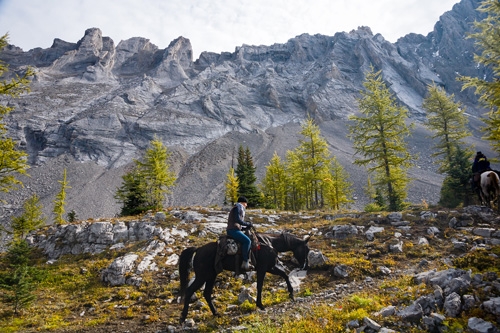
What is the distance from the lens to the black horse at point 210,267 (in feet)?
27.1

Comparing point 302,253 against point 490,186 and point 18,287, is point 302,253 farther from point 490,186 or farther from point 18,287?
point 490,186

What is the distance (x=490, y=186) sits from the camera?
13.7m

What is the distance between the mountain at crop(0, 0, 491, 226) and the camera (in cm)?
8331

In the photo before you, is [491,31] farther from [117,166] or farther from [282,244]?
[117,166]

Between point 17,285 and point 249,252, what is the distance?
926 cm

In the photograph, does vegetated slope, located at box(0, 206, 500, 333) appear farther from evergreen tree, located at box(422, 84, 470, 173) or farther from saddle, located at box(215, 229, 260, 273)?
evergreen tree, located at box(422, 84, 470, 173)

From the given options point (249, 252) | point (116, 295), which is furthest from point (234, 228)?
point (116, 295)

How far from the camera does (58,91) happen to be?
484 ft

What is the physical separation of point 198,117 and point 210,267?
438 feet

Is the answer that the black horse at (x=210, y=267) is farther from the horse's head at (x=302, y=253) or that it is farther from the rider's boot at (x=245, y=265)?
the horse's head at (x=302, y=253)

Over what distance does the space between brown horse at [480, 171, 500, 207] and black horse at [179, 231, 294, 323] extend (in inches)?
501

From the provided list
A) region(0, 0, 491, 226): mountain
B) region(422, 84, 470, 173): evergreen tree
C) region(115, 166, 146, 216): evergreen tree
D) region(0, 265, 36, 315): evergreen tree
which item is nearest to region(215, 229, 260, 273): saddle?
region(0, 265, 36, 315): evergreen tree

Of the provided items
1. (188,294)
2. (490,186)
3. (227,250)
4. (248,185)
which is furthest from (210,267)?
(248,185)

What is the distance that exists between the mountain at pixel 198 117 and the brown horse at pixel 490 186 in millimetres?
52516
